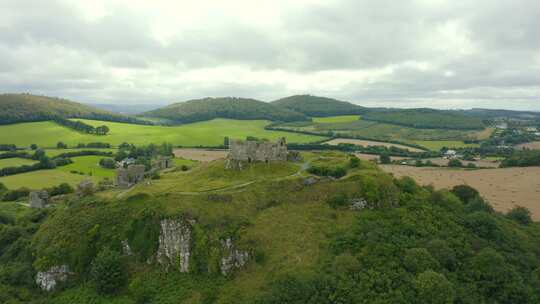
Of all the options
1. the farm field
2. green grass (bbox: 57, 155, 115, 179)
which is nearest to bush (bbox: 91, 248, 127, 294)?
the farm field

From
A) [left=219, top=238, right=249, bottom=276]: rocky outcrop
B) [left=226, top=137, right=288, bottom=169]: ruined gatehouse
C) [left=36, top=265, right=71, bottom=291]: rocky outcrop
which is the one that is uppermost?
[left=226, top=137, right=288, bottom=169]: ruined gatehouse

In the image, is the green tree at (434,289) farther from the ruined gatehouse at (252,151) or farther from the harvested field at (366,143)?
the harvested field at (366,143)

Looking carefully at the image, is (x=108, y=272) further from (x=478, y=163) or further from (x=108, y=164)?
(x=478, y=163)

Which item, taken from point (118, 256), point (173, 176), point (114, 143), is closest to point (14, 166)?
point (114, 143)

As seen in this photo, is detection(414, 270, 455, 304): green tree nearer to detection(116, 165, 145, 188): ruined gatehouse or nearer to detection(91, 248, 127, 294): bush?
detection(91, 248, 127, 294): bush

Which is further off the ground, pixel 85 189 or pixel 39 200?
pixel 85 189

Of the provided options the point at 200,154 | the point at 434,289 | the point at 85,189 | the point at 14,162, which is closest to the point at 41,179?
the point at 14,162
